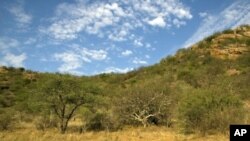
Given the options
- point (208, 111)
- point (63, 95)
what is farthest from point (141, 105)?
point (208, 111)

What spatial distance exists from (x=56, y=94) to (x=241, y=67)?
27127 mm

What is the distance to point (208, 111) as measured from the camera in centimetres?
1869

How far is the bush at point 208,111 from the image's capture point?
677 inches

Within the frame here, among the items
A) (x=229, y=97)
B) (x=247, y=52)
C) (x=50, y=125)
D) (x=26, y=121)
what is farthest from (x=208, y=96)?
(x=247, y=52)

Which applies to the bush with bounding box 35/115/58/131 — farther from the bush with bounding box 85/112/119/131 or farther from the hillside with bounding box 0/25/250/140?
the bush with bounding box 85/112/119/131

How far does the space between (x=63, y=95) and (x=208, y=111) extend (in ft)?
30.2

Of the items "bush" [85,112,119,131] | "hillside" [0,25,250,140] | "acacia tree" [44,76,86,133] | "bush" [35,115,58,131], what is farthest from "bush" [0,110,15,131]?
"bush" [85,112,119,131]

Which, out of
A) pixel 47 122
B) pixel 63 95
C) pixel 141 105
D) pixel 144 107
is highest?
pixel 63 95

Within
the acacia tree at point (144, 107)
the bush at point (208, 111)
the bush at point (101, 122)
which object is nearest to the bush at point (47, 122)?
the bush at point (101, 122)

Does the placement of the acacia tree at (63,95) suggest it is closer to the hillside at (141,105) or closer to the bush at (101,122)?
the hillside at (141,105)

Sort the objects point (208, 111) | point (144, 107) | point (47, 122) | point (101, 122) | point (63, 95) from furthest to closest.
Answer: point (144, 107) < point (47, 122) < point (101, 122) < point (63, 95) < point (208, 111)

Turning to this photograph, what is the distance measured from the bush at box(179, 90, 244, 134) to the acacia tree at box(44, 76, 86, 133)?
273 inches

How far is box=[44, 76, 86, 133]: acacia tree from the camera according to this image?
77.4ft

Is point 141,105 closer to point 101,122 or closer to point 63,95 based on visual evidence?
point 101,122
